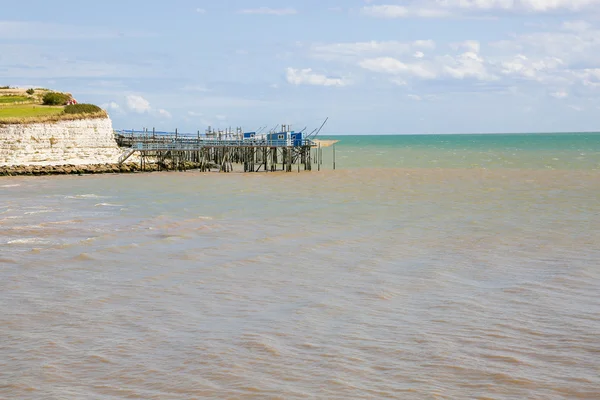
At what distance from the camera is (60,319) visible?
37.8ft

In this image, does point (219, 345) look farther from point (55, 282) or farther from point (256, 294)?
point (55, 282)

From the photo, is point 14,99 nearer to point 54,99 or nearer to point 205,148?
point 54,99

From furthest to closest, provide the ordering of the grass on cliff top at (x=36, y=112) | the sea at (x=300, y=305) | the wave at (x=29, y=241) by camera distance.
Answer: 1. the grass on cliff top at (x=36, y=112)
2. the wave at (x=29, y=241)
3. the sea at (x=300, y=305)

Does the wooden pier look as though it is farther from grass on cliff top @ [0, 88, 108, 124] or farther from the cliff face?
grass on cliff top @ [0, 88, 108, 124]

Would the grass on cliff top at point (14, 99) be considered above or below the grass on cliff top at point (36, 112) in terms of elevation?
above

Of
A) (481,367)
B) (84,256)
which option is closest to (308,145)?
(84,256)

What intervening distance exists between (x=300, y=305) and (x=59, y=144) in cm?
4823

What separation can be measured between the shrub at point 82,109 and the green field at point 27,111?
2.44ft

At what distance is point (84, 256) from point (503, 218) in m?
14.2

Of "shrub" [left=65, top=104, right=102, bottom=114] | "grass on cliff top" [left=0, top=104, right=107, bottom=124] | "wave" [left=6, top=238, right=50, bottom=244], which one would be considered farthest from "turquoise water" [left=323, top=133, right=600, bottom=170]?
"wave" [left=6, top=238, right=50, bottom=244]

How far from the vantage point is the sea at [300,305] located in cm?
875

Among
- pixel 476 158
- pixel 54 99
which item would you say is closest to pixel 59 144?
pixel 54 99

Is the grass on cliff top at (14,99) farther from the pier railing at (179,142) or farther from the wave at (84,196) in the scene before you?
the wave at (84,196)

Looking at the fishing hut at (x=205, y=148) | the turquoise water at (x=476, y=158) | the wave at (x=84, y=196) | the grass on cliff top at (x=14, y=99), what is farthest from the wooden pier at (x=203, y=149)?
the wave at (x=84, y=196)
